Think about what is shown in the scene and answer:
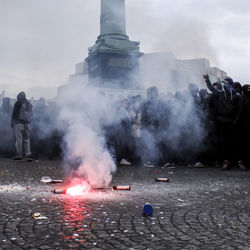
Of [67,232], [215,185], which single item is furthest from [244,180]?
[67,232]

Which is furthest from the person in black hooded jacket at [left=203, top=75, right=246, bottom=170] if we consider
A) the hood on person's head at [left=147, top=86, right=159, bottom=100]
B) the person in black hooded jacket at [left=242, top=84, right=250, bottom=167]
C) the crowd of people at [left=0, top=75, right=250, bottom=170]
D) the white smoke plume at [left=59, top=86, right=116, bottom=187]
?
the white smoke plume at [left=59, top=86, right=116, bottom=187]

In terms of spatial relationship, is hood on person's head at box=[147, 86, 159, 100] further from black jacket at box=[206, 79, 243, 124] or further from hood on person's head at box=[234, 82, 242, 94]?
hood on person's head at box=[234, 82, 242, 94]

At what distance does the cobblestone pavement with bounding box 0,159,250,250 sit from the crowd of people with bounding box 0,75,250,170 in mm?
2720

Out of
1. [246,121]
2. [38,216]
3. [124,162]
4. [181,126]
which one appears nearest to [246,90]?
[246,121]

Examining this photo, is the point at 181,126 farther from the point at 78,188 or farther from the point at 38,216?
the point at 38,216

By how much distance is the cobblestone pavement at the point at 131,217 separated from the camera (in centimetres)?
305

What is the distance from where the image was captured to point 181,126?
10.1m

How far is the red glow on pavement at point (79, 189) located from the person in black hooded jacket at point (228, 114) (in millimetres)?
4262

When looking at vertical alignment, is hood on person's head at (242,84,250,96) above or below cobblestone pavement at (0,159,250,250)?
above

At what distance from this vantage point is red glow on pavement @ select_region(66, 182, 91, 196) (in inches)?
215

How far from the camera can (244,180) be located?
6.79 metres

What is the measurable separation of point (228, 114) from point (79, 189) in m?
4.84

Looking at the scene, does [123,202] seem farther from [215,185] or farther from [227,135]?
[227,135]

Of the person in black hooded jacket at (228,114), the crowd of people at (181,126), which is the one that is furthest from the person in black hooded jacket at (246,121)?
the person in black hooded jacket at (228,114)
